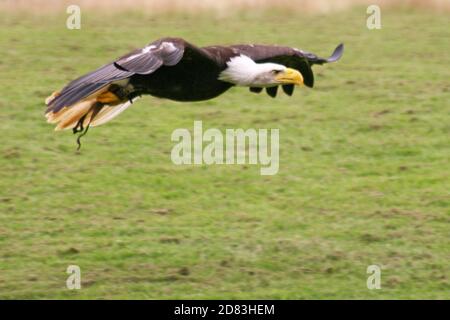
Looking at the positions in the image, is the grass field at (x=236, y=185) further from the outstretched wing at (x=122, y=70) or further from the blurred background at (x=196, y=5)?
the outstretched wing at (x=122, y=70)

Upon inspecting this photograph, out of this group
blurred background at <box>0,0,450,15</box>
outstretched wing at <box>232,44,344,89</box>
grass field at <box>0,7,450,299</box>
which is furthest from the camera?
blurred background at <box>0,0,450,15</box>

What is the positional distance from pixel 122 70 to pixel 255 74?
4.04 feet

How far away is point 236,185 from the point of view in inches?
587

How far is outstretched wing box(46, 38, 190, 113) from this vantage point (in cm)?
1077

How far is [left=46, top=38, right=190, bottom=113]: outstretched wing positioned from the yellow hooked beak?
92cm

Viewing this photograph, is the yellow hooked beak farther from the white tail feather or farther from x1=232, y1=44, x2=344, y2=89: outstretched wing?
the white tail feather

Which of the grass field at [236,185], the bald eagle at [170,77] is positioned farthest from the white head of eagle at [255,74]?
the grass field at [236,185]

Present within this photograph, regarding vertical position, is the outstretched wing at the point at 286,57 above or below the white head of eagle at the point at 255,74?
above

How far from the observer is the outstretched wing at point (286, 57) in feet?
39.6

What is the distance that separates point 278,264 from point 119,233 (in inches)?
58.5

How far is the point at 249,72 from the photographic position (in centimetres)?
1167

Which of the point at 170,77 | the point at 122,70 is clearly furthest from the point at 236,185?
the point at 122,70

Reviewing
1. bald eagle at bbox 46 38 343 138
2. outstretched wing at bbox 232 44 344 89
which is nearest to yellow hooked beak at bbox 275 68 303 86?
bald eagle at bbox 46 38 343 138

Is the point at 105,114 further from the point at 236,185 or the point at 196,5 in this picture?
the point at 196,5
